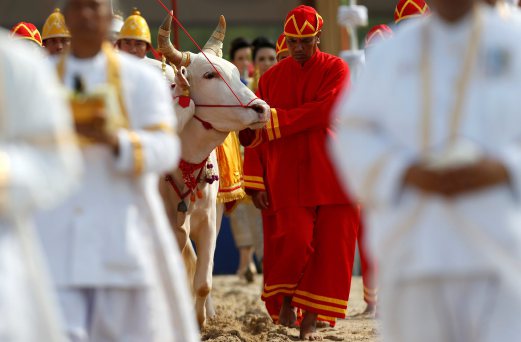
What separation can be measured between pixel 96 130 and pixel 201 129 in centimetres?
480

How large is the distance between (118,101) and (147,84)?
141 mm

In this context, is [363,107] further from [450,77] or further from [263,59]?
[263,59]

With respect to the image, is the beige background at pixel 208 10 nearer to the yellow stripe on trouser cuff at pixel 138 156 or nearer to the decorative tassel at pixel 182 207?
the decorative tassel at pixel 182 207

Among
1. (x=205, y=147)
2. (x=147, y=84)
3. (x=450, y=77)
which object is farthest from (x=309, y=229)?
(x=450, y=77)

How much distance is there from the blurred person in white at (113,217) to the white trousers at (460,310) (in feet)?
3.62

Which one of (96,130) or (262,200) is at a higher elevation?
(96,130)

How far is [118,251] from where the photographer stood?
221 inches

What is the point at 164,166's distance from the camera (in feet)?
19.0

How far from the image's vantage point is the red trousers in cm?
1038

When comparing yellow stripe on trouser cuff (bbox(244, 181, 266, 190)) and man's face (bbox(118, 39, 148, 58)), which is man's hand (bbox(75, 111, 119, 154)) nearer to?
yellow stripe on trouser cuff (bbox(244, 181, 266, 190))

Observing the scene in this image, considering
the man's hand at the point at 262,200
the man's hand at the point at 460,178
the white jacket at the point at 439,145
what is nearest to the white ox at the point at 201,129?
the man's hand at the point at 262,200

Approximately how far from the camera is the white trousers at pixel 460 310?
16.1 feet

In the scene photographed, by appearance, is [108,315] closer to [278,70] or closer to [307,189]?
[307,189]

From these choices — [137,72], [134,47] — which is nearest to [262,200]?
[134,47]
